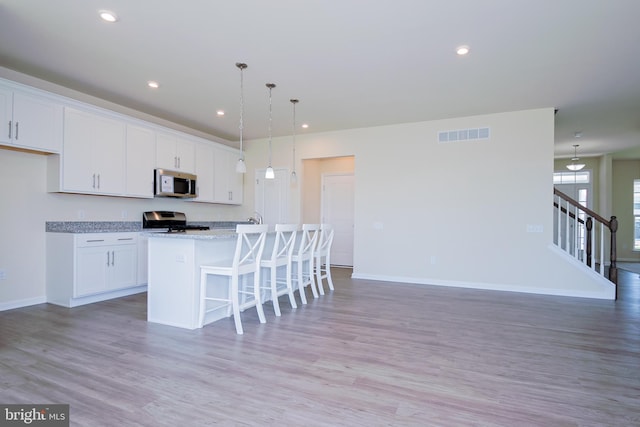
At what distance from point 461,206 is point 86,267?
5534mm

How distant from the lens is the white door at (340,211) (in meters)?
7.59

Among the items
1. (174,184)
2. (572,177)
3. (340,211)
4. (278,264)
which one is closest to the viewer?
(278,264)

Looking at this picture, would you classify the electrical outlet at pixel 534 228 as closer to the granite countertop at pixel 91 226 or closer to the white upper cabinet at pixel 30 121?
the granite countertop at pixel 91 226

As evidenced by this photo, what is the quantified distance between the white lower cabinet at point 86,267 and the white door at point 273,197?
3.00 m

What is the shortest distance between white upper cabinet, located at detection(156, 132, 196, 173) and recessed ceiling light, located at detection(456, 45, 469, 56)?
4.50 m

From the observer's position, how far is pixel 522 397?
208cm

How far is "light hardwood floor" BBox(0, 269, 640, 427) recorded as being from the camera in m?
1.90

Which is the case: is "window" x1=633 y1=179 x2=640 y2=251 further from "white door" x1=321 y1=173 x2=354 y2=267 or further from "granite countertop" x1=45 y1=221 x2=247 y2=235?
"granite countertop" x1=45 y1=221 x2=247 y2=235

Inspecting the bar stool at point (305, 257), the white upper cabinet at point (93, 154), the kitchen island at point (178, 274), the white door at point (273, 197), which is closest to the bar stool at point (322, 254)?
the bar stool at point (305, 257)

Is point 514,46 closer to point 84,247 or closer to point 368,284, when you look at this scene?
point 368,284

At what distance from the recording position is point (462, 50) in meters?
3.31

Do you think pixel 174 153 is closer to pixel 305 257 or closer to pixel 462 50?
pixel 305 257

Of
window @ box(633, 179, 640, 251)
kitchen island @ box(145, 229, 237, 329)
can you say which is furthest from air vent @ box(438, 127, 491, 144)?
window @ box(633, 179, 640, 251)

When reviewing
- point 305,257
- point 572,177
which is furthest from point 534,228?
point 572,177
